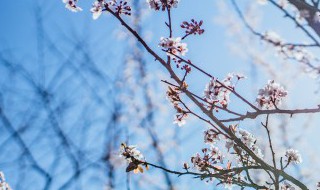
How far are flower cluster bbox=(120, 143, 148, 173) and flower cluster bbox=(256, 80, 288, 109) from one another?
3.62ft

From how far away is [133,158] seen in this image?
2920 millimetres

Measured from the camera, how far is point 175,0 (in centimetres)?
281

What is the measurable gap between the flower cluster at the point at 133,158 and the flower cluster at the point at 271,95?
1.10m

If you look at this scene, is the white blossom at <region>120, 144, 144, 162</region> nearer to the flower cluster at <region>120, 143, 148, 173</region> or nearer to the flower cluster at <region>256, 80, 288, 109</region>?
the flower cluster at <region>120, 143, 148, 173</region>

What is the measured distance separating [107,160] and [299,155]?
4.75m

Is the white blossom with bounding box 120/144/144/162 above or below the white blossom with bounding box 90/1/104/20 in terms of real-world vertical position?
below

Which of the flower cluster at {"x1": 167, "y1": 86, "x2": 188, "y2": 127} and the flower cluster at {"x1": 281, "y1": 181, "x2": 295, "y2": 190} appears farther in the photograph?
the flower cluster at {"x1": 281, "y1": 181, "x2": 295, "y2": 190}

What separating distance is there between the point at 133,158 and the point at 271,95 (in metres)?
1.24

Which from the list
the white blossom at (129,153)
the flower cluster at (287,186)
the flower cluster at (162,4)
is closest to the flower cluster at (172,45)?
the flower cluster at (162,4)

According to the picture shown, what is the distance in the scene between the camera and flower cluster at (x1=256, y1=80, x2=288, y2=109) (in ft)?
8.95

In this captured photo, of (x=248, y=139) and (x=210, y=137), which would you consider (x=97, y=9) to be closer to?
(x=210, y=137)

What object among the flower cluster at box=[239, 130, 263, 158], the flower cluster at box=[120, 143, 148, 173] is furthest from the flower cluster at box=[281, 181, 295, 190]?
the flower cluster at box=[120, 143, 148, 173]

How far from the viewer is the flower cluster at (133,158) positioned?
2.89 metres

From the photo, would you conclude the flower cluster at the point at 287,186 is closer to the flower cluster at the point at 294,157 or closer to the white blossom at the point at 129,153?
the flower cluster at the point at 294,157
